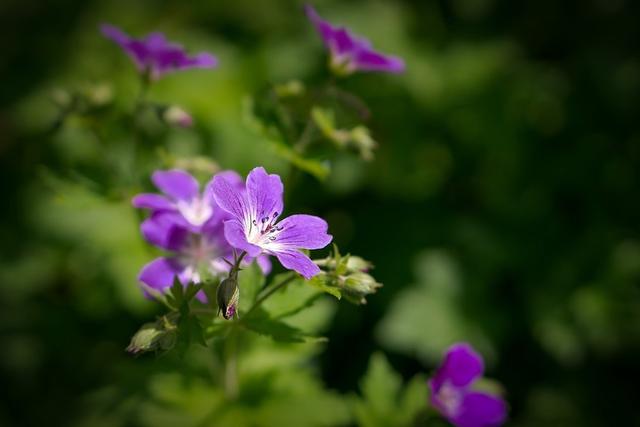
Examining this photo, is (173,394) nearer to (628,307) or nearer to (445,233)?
(445,233)

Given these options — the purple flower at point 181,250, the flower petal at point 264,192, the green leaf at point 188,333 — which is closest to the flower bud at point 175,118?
the purple flower at point 181,250

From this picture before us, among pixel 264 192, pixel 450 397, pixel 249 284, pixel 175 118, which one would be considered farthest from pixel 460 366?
pixel 175 118

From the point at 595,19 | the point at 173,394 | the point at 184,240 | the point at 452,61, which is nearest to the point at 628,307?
the point at 452,61

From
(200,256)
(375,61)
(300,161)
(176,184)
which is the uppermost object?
(375,61)

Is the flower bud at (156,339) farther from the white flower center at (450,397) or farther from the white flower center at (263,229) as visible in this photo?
the white flower center at (450,397)

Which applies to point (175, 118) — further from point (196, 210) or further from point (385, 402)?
point (385, 402)

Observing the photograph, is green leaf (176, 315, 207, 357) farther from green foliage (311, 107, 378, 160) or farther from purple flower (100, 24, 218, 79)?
purple flower (100, 24, 218, 79)
